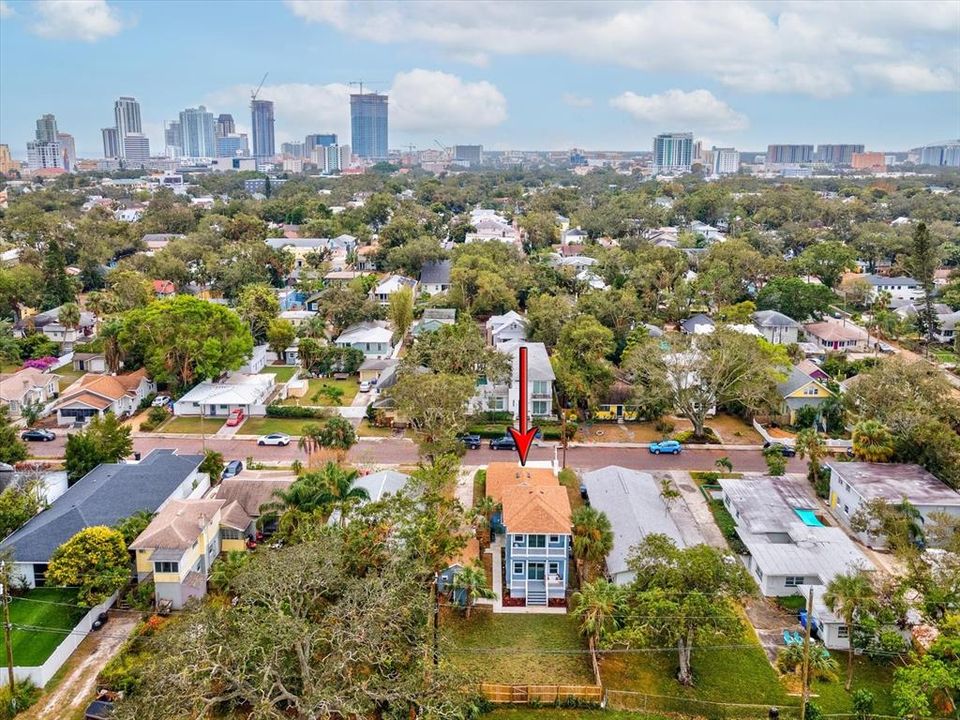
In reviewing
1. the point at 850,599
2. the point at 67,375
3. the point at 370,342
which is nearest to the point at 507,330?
the point at 370,342

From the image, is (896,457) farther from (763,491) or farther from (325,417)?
(325,417)

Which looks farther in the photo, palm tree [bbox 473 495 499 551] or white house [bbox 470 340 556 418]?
white house [bbox 470 340 556 418]

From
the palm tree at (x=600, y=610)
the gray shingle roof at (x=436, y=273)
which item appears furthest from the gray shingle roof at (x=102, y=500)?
the gray shingle roof at (x=436, y=273)

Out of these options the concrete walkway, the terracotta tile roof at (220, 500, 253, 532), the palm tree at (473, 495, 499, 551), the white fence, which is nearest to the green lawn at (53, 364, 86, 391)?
the terracotta tile roof at (220, 500, 253, 532)

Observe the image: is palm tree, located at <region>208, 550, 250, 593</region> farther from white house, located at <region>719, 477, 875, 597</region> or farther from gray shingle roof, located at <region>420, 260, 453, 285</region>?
gray shingle roof, located at <region>420, 260, 453, 285</region>

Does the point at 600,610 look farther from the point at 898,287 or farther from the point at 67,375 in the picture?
the point at 898,287

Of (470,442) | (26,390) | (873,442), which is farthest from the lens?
(26,390)
